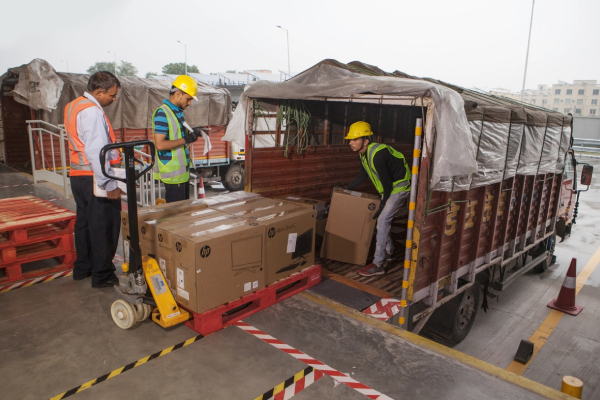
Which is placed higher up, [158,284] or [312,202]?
[312,202]

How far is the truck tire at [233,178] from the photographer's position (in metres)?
13.3

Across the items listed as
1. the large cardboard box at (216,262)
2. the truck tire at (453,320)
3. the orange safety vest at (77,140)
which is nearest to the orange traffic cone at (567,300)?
the truck tire at (453,320)

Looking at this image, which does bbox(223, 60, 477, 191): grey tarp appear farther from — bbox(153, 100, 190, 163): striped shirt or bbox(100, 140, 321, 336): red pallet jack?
bbox(100, 140, 321, 336): red pallet jack

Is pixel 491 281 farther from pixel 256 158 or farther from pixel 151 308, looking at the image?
pixel 151 308

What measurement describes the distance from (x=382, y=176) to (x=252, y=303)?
2176 mm

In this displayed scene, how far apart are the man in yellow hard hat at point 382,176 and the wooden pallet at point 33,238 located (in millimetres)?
3372

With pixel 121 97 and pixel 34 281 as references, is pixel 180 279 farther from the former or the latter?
pixel 121 97

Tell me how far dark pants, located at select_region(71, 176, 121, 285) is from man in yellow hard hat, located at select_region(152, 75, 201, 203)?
0.74 m

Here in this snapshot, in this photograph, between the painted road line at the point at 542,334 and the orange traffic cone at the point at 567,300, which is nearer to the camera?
the painted road line at the point at 542,334

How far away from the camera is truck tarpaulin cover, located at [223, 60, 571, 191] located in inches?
145

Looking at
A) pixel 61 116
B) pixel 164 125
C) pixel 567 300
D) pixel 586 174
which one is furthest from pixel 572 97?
pixel 164 125

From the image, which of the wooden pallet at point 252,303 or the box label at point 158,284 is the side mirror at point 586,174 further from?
the box label at point 158,284

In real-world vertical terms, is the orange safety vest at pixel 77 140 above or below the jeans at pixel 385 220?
above

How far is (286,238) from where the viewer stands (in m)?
4.13
